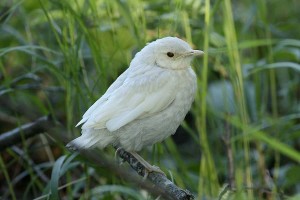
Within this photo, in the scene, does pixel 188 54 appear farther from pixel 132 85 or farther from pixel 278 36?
pixel 278 36

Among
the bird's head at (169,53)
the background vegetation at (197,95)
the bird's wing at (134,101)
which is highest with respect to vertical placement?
the bird's head at (169,53)

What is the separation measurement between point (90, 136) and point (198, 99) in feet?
3.12

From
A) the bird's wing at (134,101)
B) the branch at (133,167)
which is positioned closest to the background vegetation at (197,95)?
the branch at (133,167)

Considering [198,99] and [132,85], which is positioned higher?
[132,85]

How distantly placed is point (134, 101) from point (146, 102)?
0.03m

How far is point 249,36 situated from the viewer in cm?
436

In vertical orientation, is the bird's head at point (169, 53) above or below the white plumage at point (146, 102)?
above

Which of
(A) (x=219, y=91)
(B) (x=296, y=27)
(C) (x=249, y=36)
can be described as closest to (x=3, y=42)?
(A) (x=219, y=91)

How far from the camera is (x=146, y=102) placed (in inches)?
74.7

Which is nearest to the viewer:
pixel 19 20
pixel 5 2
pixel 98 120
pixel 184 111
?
pixel 98 120

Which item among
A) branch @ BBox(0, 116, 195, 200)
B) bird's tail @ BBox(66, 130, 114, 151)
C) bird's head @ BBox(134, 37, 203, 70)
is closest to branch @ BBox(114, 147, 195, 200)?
branch @ BBox(0, 116, 195, 200)

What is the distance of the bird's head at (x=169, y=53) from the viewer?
1938mm

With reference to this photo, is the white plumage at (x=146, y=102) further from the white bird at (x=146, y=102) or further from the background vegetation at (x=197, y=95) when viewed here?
the background vegetation at (x=197, y=95)

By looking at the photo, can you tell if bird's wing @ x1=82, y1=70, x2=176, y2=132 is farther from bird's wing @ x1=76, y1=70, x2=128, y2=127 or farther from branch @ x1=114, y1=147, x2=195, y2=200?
branch @ x1=114, y1=147, x2=195, y2=200
